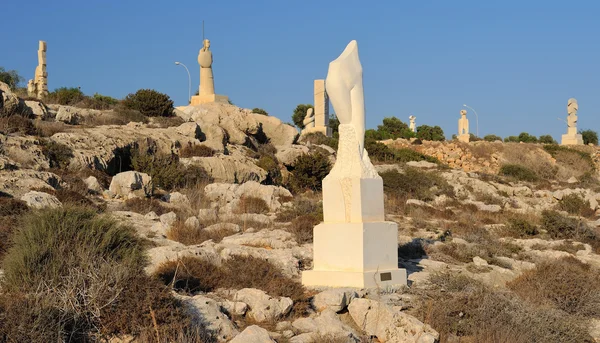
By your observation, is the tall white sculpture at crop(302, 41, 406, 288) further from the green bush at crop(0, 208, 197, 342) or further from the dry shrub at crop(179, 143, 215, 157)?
the dry shrub at crop(179, 143, 215, 157)

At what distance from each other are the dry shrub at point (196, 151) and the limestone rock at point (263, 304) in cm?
1570

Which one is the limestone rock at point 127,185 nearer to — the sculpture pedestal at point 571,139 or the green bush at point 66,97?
the green bush at point 66,97

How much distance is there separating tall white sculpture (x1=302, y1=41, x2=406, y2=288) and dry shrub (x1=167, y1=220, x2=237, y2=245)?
3.40 metres

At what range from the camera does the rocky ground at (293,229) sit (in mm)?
7469

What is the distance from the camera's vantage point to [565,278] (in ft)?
32.6

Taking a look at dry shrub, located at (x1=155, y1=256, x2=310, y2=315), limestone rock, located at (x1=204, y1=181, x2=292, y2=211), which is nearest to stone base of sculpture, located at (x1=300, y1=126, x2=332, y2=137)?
limestone rock, located at (x1=204, y1=181, x2=292, y2=211)

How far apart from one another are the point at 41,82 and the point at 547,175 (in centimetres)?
2874

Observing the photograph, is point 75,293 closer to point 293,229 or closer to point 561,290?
point 561,290

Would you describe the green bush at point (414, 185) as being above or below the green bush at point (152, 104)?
below

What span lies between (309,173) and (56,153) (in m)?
9.09

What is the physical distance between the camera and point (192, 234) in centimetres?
1232

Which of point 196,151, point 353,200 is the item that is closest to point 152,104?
point 196,151

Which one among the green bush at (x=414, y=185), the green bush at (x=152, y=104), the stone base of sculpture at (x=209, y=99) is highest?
the stone base of sculpture at (x=209, y=99)

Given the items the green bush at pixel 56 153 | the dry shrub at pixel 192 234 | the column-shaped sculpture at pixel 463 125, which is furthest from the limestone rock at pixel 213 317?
the column-shaped sculpture at pixel 463 125
